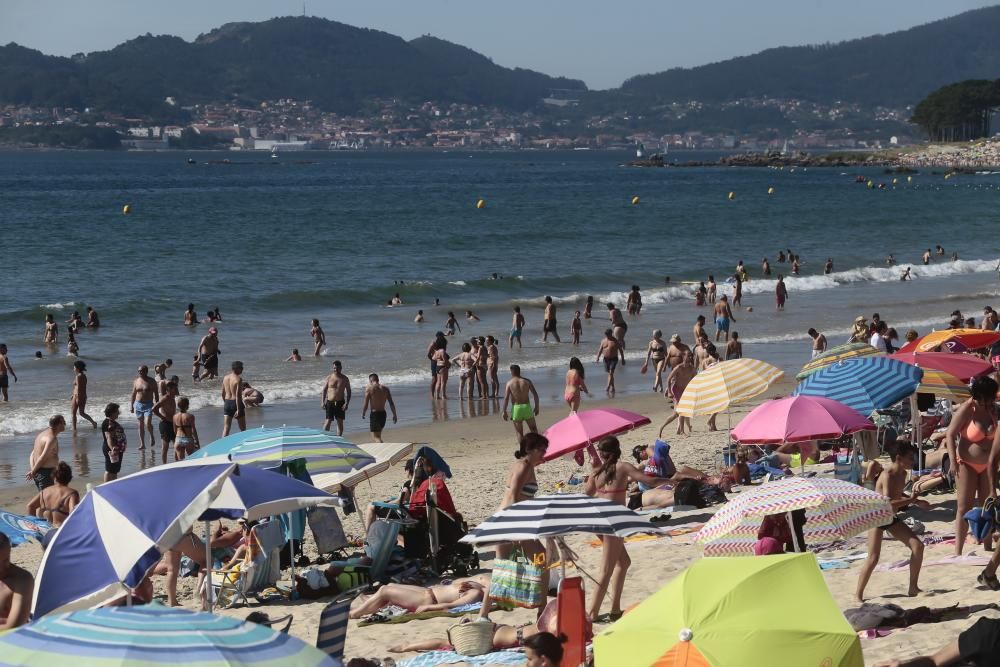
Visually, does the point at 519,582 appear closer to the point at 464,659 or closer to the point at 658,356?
the point at 464,659

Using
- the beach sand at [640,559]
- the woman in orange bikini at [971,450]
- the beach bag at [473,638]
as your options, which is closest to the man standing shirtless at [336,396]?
the beach sand at [640,559]

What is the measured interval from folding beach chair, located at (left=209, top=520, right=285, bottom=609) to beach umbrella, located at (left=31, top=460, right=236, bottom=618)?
2.66 meters

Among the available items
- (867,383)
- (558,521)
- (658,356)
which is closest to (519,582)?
(558,521)

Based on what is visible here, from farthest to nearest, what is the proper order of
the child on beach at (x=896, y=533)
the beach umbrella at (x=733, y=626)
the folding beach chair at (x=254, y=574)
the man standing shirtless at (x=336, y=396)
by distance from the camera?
1. the man standing shirtless at (x=336, y=396)
2. the folding beach chair at (x=254, y=574)
3. the child on beach at (x=896, y=533)
4. the beach umbrella at (x=733, y=626)

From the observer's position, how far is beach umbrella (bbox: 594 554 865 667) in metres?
5.33

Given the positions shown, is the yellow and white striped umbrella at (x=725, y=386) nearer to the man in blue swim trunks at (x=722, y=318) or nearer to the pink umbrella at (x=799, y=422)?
the pink umbrella at (x=799, y=422)

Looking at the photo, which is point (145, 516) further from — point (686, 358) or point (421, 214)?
point (421, 214)

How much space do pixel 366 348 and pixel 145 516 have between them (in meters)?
19.5

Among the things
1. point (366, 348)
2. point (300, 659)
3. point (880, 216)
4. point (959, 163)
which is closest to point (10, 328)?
point (366, 348)

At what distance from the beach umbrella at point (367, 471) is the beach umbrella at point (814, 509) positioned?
371 centimetres

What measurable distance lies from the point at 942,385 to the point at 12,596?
27.2ft

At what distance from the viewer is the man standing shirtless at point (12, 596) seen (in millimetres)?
6258

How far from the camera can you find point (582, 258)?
46.8m

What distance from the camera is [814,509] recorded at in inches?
304
